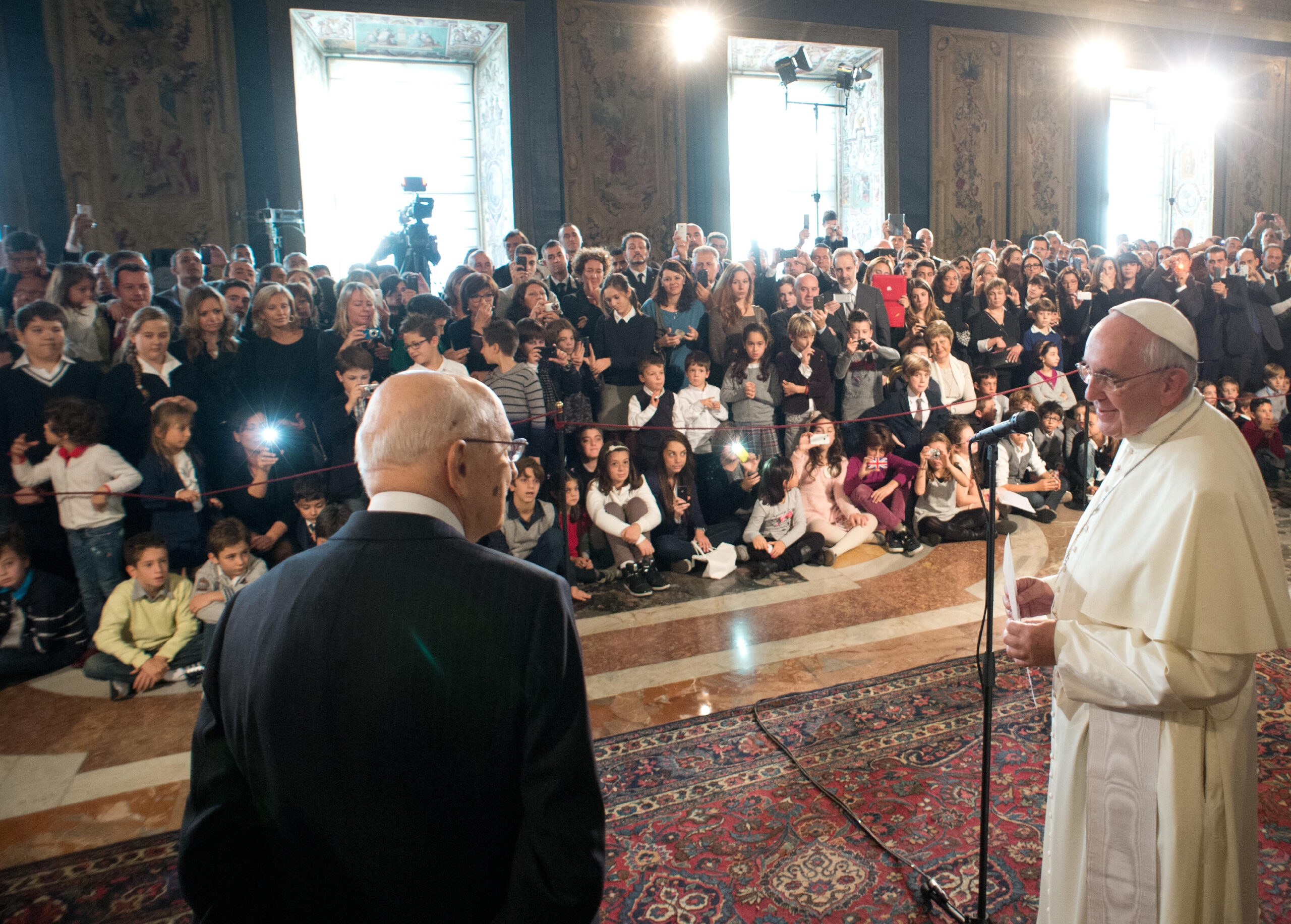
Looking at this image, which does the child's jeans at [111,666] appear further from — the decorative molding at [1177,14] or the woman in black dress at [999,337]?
the decorative molding at [1177,14]

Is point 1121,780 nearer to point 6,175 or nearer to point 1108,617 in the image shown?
point 1108,617

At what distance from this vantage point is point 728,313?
662cm

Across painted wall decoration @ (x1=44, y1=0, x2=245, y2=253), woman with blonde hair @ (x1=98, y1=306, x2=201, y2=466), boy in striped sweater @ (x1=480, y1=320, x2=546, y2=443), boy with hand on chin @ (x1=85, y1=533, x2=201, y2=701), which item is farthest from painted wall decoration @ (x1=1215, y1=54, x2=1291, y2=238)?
boy with hand on chin @ (x1=85, y1=533, x2=201, y2=701)

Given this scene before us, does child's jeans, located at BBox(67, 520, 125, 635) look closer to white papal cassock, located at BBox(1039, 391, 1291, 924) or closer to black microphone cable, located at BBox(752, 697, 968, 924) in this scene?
black microphone cable, located at BBox(752, 697, 968, 924)

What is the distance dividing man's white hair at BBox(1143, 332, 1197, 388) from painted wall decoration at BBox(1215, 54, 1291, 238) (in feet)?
59.1

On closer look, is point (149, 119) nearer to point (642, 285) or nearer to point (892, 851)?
point (642, 285)

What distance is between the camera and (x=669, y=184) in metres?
12.5

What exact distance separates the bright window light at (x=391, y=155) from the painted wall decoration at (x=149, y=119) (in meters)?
1.65

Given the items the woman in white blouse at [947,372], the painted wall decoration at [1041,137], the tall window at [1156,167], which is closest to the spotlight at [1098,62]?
the painted wall decoration at [1041,137]

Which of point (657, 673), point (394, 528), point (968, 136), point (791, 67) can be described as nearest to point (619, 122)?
→ point (791, 67)

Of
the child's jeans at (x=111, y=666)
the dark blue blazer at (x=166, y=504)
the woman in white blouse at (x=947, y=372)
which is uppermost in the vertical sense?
the woman in white blouse at (x=947, y=372)

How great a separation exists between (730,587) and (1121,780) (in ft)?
12.4

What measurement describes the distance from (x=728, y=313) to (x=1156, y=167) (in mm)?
14987

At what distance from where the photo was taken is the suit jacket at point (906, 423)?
674cm
